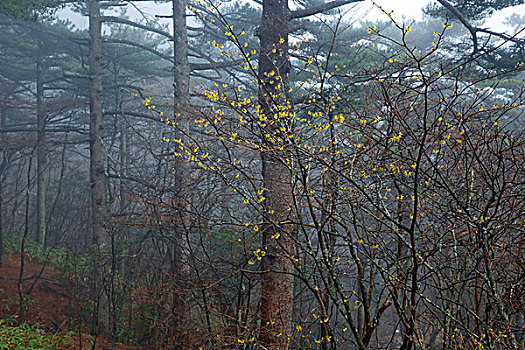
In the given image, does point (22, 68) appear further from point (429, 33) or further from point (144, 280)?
point (429, 33)

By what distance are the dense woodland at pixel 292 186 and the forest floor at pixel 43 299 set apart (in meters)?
0.23

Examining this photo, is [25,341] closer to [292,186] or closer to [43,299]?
[43,299]

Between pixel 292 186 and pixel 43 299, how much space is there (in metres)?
9.29

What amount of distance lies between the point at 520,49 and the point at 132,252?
29.1ft

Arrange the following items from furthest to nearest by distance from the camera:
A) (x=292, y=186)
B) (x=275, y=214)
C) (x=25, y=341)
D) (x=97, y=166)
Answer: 1. (x=97, y=166)
2. (x=25, y=341)
3. (x=275, y=214)
4. (x=292, y=186)

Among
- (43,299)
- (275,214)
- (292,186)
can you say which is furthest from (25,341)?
(292,186)

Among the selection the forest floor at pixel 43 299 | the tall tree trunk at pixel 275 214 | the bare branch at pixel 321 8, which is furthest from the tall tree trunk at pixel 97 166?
the bare branch at pixel 321 8

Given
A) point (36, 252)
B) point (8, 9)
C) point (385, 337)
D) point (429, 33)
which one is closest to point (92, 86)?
point (8, 9)

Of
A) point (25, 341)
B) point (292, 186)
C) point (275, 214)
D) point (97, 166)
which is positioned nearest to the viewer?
point (292, 186)

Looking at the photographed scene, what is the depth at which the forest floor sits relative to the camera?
8898mm

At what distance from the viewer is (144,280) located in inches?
382

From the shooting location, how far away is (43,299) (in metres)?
9.97

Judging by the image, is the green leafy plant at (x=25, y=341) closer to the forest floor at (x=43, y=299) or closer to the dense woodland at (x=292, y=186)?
the dense woodland at (x=292, y=186)

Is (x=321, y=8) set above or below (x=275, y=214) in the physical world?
above
